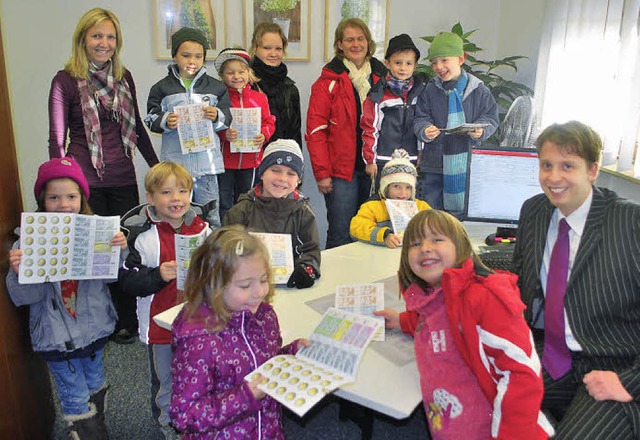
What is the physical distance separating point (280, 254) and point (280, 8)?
2971 millimetres

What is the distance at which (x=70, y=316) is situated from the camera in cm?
212

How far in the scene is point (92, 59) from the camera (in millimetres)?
2887

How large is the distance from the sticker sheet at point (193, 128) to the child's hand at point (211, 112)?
2 cm

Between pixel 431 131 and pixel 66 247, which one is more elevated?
pixel 431 131

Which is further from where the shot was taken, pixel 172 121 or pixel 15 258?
pixel 172 121

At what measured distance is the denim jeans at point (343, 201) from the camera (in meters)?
3.87

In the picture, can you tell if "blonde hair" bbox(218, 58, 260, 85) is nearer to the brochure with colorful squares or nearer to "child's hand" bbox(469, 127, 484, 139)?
"child's hand" bbox(469, 127, 484, 139)

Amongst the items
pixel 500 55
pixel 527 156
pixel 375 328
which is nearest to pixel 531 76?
pixel 500 55

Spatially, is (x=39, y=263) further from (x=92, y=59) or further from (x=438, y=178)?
(x=438, y=178)

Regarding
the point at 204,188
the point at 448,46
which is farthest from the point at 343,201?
the point at 448,46

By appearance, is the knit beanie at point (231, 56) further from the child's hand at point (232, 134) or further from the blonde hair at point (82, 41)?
the blonde hair at point (82, 41)

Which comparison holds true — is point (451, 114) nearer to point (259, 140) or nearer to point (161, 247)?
point (259, 140)

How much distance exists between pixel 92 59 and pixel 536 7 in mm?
3522

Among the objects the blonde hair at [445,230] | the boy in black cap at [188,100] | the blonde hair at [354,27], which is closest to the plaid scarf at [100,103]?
the boy in black cap at [188,100]
